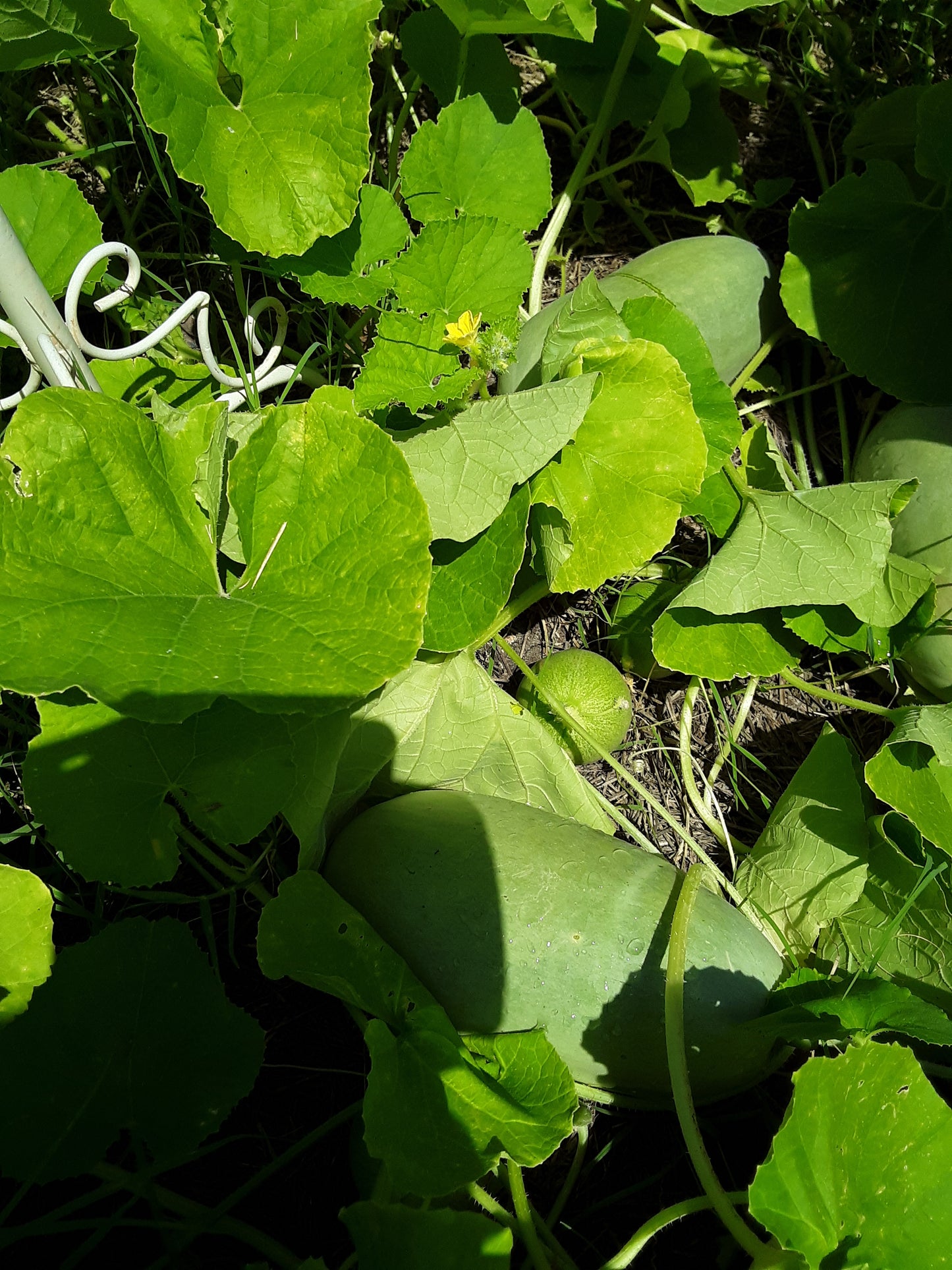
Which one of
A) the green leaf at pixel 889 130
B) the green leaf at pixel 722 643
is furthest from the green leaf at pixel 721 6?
the green leaf at pixel 722 643

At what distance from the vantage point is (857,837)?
1.75 m

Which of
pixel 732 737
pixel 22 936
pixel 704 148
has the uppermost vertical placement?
pixel 704 148

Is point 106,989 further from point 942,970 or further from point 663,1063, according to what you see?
point 942,970

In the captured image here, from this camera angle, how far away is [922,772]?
65.1 inches

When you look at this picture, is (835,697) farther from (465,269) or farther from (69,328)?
(69,328)

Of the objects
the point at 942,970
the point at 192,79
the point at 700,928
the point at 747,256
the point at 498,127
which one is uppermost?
the point at 192,79

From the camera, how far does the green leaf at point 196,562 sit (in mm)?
1126

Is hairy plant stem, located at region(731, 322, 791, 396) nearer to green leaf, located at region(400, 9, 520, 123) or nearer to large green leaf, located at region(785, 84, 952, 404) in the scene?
large green leaf, located at region(785, 84, 952, 404)

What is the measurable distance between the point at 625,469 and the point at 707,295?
581 millimetres

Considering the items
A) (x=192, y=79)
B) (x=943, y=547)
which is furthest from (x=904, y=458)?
(x=192, y=79)

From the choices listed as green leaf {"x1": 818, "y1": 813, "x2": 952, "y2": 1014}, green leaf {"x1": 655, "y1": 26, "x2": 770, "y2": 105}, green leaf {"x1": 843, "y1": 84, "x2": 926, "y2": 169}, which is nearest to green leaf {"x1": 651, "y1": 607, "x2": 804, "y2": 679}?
green leaf {"x1": 818, "y1": 813, "x2": 952, "y2": 1014}

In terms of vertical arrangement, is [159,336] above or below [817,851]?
above

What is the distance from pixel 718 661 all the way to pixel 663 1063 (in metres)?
0.70

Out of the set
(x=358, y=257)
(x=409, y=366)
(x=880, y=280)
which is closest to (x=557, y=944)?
(x=409, y=366)
